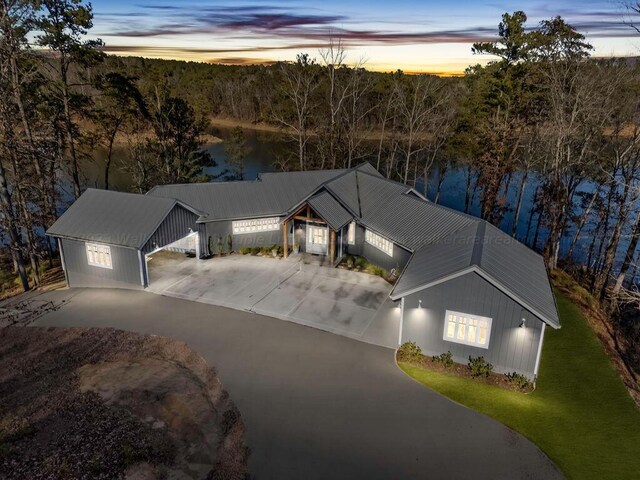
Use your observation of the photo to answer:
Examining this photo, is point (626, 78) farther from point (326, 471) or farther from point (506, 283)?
point (326, 471)

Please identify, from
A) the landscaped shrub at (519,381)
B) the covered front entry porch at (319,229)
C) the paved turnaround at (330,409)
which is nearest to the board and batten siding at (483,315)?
the landscaped shrub at (519,381)

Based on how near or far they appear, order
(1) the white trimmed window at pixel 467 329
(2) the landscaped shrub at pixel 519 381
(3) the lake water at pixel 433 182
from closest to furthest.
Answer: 1. (2) the landscaped shrub at pixel 519 381
2. (1) the white trimmed window at pixel 467 329
3. (3) the lake water at pixel 433 182

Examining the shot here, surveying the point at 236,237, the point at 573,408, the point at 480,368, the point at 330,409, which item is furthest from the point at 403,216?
the point at 330,409

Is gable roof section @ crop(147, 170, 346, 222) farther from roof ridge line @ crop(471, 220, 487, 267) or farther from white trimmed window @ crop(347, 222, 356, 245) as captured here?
roof ridge line @ crop(471, 220, 487, 267)

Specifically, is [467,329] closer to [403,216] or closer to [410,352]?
[410,352]

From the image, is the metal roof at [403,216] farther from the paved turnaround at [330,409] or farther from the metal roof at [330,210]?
the paved turnaround at [330,409]
